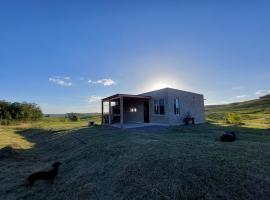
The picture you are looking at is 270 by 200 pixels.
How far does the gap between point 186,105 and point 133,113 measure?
568cm

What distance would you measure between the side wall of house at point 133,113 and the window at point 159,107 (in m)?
2.08

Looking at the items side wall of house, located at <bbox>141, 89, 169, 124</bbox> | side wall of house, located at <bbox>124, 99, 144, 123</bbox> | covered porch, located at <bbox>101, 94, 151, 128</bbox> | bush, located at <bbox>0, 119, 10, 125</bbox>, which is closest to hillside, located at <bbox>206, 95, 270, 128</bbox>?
side wall of house, located at <bbox>141, 89, 169, 124</bbox>

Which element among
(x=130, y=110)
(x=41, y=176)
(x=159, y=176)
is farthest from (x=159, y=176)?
(x=130, y=110)

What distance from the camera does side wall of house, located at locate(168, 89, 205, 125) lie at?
47.6ft

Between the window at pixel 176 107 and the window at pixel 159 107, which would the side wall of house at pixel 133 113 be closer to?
the window at pixel 159 107

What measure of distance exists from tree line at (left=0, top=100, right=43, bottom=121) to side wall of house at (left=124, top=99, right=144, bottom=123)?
20122mm

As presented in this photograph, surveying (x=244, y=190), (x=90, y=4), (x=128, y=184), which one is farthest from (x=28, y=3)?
(x=244, y=190)

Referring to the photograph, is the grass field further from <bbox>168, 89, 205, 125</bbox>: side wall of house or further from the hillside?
the hillside

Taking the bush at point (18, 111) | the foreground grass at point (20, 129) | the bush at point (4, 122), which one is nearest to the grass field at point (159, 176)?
the foreground grass at point (20, 129)

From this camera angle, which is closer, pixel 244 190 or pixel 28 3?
pixel 244 190

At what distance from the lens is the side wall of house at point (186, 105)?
47.6 feet

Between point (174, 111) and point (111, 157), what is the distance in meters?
9.47

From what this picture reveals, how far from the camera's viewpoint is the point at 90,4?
34.2 feet

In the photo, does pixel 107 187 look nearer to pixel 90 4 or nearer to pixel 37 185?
pixel 37 185
